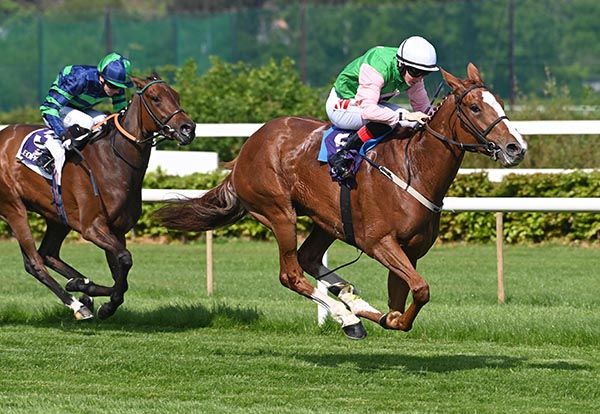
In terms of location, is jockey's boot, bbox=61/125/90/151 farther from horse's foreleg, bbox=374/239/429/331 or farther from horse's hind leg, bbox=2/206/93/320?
horse's foreleg, bbox=374/239/429/331

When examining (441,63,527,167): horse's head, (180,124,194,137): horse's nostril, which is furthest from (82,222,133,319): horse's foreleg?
(441,63,527,167): horse's head

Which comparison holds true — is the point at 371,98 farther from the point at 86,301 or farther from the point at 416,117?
the point at 86,301

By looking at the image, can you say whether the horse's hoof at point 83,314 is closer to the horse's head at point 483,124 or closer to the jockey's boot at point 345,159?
the jockey's boot at point 345,159

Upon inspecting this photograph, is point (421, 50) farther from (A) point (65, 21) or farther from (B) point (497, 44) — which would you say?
(A) point (65, 21)

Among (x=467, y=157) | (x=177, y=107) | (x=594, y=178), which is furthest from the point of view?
(x=467, y=157)

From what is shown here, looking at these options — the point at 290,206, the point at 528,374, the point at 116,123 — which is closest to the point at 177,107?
the point at 116,123

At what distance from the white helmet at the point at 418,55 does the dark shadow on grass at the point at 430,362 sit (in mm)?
1628

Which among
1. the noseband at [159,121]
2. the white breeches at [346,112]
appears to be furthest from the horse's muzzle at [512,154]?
the noseband at [159,121]

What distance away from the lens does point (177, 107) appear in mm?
8711

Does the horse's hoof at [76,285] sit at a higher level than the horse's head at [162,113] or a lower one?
lower

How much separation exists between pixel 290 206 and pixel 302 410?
2.00 meters

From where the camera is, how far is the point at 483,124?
21.7 ft

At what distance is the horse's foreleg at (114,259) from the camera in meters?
8.45

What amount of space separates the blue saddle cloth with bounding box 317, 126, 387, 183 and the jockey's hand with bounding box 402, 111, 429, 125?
24cm
